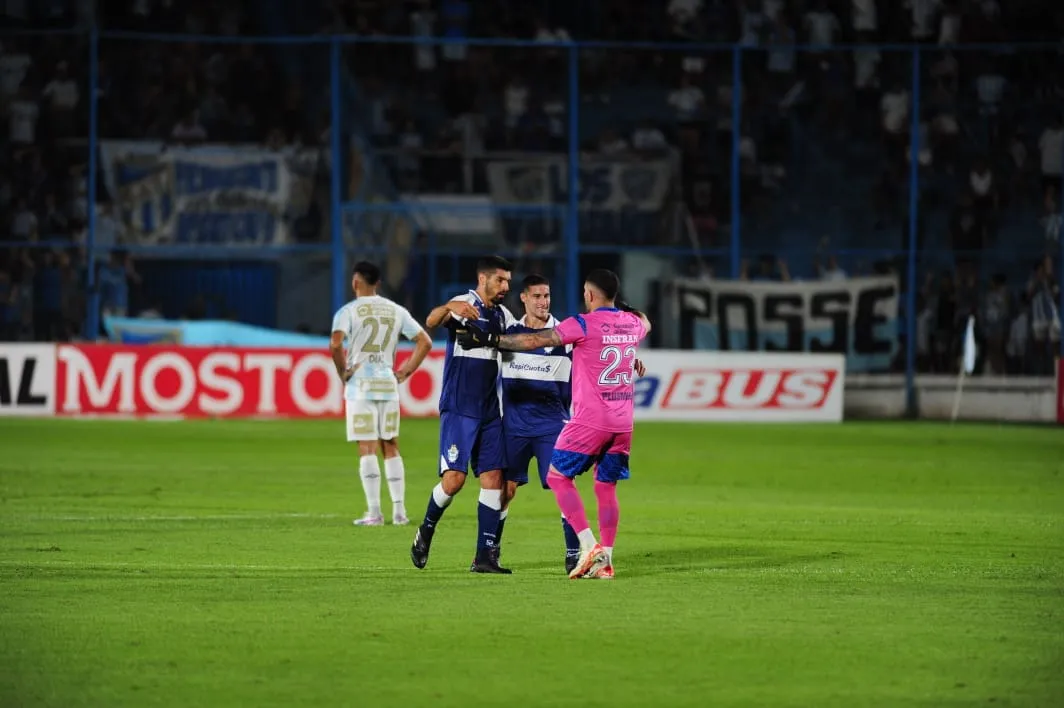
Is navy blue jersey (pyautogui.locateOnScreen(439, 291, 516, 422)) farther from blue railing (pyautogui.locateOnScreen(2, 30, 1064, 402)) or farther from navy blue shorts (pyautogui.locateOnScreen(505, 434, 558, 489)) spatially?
blue railing (pyautogui.locateOnScreen(2, 30, 1064, 402))

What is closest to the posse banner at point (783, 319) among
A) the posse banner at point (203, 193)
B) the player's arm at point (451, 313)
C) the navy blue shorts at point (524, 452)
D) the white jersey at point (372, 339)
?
the posse banner at point (203, 193)

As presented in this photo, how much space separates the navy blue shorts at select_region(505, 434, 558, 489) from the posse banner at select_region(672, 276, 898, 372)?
18.5 metres

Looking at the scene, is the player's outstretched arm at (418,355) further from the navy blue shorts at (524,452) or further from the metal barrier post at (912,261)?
the metal barrier post at (912,261)

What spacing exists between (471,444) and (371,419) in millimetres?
3528

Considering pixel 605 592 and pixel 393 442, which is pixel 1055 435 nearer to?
pixel 393 442

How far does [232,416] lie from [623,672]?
2099 centimetres

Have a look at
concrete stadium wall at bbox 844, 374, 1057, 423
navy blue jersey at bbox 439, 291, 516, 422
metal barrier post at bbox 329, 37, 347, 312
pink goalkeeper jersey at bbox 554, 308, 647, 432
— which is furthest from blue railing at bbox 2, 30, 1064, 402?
pink goalkeeper jersey at bbox 554, 308, 647, 432

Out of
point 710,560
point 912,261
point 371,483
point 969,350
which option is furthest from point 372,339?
point 912,261

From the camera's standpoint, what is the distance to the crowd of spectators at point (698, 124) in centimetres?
3138

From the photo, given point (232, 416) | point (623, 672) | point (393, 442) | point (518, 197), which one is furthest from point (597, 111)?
point (623, 672)

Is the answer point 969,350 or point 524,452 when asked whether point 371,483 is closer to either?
point 524,452

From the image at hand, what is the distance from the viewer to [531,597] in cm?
1022

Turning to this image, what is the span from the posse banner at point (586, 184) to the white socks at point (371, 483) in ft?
53.3

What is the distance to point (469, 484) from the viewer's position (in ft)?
63.9
